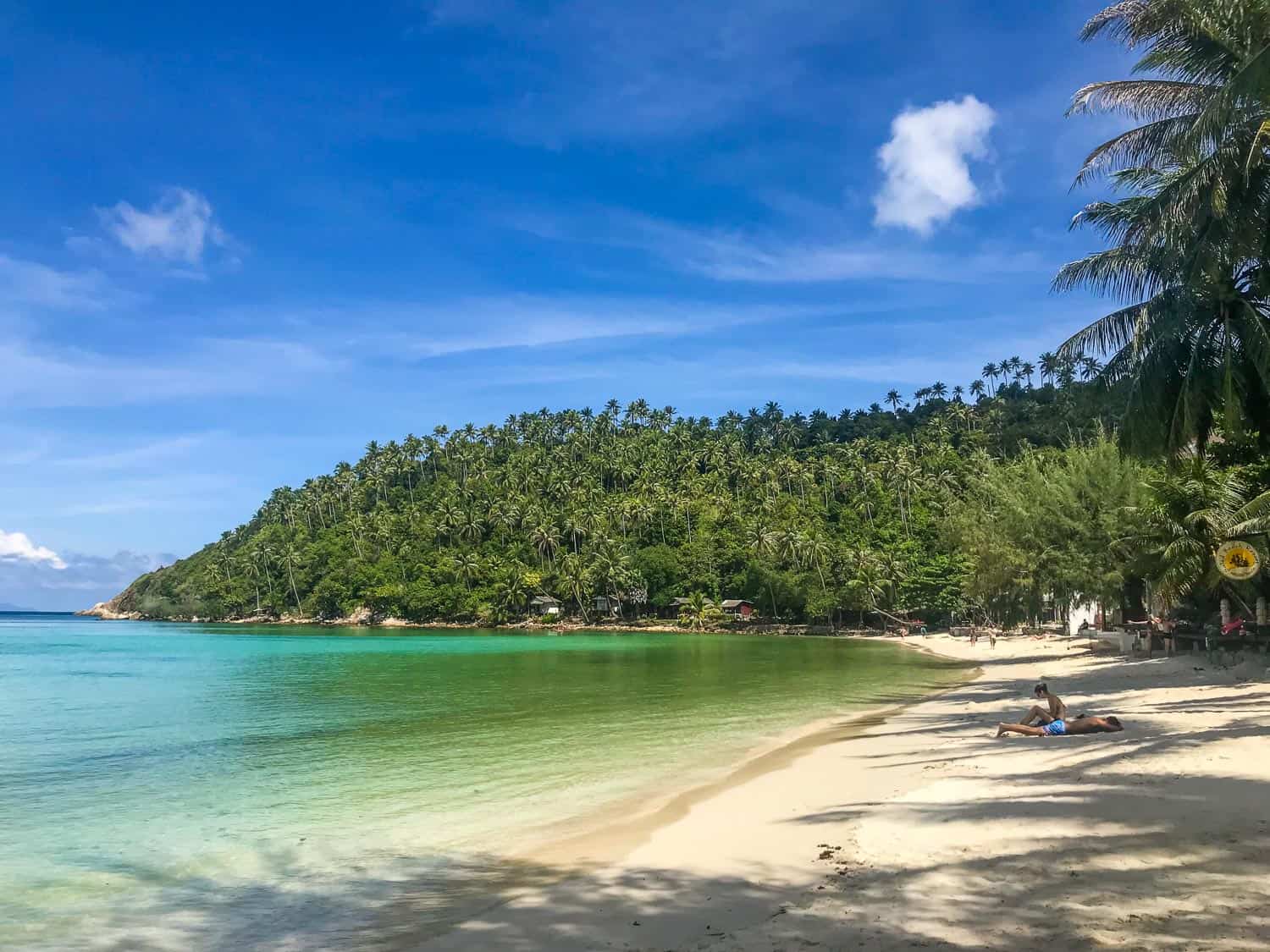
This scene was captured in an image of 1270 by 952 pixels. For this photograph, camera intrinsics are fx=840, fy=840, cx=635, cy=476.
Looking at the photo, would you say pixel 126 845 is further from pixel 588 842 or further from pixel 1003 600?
pixel 1003 600

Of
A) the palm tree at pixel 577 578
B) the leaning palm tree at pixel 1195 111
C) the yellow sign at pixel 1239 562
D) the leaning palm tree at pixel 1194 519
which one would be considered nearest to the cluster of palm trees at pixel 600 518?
the palm tree at pixel 577 578

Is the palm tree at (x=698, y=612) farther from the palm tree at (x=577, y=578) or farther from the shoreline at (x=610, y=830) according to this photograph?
the shoreline at (x=610, y=830)

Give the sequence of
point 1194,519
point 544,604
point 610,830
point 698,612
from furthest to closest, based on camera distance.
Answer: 1. point 544,604
2. point 698,612
3. point 1194,519
4. point 610,830

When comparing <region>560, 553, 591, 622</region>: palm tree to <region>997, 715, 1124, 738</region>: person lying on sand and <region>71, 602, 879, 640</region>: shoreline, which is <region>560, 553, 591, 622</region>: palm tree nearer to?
<region>71, 602, 879, 640</region>: shoreline

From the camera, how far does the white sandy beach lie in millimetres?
5582

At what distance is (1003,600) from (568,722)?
30.3 meters

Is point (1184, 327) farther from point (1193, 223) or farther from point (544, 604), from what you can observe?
point (544, 604)

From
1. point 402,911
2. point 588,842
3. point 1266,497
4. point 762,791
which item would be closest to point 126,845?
point 402,911

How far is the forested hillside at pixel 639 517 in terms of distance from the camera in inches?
3588

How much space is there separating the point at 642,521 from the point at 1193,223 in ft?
323

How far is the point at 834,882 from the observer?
7.09 metres

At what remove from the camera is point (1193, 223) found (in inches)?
600

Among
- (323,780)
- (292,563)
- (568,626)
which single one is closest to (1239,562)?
(323,780)

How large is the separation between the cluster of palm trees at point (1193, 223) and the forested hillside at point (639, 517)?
57.4 m
